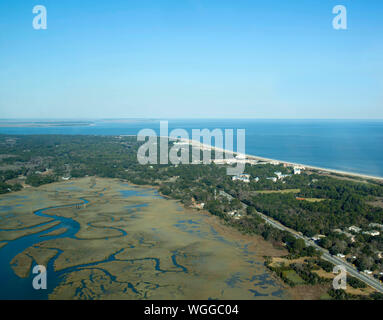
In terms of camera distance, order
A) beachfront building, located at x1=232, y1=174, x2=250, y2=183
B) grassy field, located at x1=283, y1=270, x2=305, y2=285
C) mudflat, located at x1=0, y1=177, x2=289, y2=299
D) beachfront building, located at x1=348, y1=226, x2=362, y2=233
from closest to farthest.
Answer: mudflat, located at x1=0, y1=177, x2=289, y2=299, grassy field, located at x1=283, y1=270, x2=305, y2=285, beachfront building, located at x1=348, y1=226, x2=362, y2=233, beachfront building, located at x1=232, y1=174, x2=250, y2=183

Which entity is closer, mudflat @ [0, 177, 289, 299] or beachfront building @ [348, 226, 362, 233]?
mudflat @ [0, 177, 289, 299]

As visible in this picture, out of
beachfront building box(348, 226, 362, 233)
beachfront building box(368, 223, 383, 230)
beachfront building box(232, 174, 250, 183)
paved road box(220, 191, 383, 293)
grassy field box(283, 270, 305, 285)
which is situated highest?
beachfront building box(232, 174, 250, 183)

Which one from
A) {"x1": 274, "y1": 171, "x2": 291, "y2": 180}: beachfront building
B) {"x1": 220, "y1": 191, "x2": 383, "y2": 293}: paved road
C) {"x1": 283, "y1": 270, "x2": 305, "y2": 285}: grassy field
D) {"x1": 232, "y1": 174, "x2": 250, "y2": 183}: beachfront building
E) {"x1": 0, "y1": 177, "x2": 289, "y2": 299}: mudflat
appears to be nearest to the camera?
{"x1": 0, "y1": 177, "x2": 289, "y2": 299}: mudflat

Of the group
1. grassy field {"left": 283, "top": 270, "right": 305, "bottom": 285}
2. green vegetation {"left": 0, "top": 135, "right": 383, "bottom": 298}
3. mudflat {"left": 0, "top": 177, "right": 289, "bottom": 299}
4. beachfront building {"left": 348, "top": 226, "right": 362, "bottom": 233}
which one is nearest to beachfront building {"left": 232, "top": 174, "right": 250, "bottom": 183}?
green vegetation {"left": 0, "top": 135, "right": 383, "bottom": 298}

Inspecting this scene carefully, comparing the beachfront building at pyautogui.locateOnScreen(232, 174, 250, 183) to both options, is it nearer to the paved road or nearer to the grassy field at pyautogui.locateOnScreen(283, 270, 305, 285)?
the paved road

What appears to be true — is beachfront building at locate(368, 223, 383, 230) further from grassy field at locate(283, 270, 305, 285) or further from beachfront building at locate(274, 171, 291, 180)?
beachfront building at locate(274, 171, 291, 180)

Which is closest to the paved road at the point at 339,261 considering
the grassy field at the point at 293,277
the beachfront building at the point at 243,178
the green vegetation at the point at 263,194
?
the green vegetation at the point at 263,194

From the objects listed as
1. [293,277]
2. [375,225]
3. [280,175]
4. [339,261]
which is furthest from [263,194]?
[293,277]

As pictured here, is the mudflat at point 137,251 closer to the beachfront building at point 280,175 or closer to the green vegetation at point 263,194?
the green vegetation at point 263,194

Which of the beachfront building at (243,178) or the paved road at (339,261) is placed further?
the beachfront building at (243,178)

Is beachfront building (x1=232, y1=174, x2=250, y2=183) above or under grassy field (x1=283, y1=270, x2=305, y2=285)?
above

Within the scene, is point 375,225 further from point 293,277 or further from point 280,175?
point 280,175
